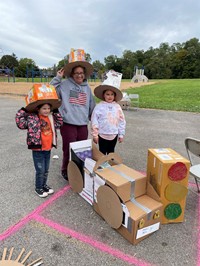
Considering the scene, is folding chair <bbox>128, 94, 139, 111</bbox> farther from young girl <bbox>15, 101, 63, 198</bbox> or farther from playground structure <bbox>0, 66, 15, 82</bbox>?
playground structure <bbox>0, 66, 15, 82</bbox>

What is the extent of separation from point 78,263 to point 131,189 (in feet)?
2.65

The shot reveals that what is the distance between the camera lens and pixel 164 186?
7.17 ft

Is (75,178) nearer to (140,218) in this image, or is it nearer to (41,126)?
(41,126)

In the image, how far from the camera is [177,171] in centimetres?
217

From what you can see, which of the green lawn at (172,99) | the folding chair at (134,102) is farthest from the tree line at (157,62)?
the folding chair at (134,102)

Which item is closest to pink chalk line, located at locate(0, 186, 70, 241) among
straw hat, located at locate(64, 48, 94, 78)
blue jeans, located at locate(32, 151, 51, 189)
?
blue jeans, located at locate(32, 151, 51, 189)

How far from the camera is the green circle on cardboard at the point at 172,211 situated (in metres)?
2.24

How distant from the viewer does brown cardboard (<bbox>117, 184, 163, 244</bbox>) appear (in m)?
1.97

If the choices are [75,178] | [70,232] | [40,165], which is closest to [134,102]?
[75,178]

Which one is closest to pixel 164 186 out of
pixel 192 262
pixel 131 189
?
pixel 131 189

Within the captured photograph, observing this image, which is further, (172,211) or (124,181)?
(172,211)

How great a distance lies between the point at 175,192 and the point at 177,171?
Answer: 22 cm

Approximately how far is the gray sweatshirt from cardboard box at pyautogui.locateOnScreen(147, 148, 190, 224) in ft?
3.64

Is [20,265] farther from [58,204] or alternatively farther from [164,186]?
[164,186]
